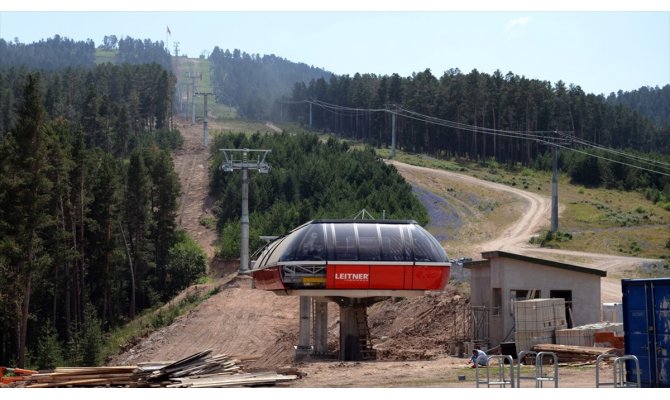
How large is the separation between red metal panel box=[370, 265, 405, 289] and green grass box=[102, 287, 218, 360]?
88.6ft

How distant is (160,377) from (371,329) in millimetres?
28840

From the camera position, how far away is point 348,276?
40781 mm

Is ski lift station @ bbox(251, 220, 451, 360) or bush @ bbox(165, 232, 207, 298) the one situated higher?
ski lift station @ bbox(251, 220, 451, 360)

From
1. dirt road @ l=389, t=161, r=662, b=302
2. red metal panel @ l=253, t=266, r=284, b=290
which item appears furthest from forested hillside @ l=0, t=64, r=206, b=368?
dirt road @ l=389, t=161, r=662, b=302

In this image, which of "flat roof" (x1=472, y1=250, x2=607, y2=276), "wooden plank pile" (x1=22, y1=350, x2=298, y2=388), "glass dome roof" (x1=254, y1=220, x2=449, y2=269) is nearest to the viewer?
"wooden plank pile" (x1=22, y1=350, x2=298, y2=388)

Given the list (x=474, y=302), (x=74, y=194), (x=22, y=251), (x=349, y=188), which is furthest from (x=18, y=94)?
(x=474, y=302)

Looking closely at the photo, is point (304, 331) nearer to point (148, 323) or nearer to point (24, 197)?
point (24, 197)

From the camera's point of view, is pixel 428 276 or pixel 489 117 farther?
pixel 489 117

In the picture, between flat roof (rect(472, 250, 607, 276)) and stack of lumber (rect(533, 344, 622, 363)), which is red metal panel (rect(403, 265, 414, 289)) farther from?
stack of lumber (rect(533, 344, 622, 363))

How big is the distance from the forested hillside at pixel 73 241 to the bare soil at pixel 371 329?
478 cm

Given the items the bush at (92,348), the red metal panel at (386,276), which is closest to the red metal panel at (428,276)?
the red metal panel at (386,276)

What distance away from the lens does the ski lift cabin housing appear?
40.8 metres

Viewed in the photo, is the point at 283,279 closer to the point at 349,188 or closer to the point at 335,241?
the point at 335,241

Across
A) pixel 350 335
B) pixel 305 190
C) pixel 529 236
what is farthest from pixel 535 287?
pixel 305 190
